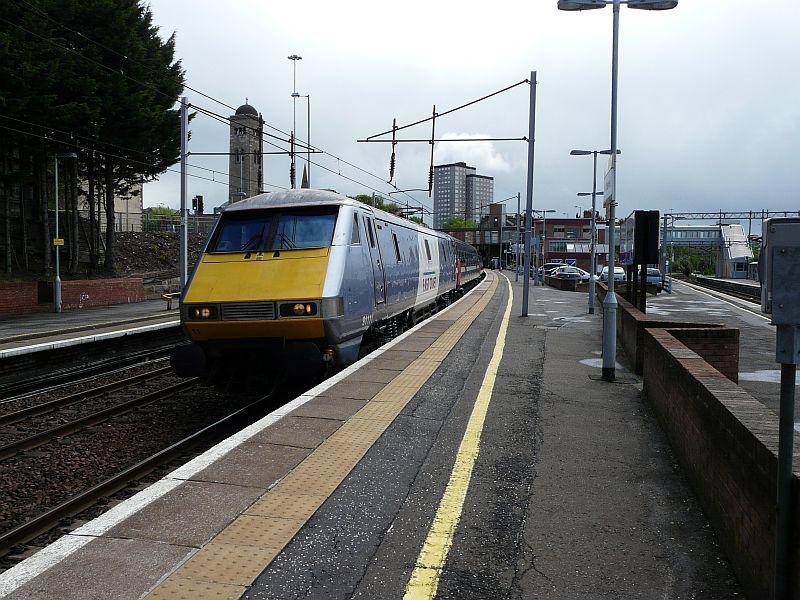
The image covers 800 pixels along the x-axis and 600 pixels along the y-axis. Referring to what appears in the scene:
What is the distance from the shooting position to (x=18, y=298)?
26.7 meters

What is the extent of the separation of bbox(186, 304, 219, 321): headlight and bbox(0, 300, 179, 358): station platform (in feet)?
18.6

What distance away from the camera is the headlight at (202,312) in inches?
357

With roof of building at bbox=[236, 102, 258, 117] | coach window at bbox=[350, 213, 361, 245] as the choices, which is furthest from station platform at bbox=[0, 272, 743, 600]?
roof of building at bbox=[236, 102, 258, 117]

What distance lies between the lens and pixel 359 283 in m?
10.2

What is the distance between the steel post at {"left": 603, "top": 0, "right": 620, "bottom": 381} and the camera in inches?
388

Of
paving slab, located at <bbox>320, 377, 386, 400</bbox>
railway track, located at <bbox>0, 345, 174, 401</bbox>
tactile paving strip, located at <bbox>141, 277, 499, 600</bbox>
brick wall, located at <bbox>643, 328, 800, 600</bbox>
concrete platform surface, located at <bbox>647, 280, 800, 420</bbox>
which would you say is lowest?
railway track, located at <bbox>0, 345, 174, 401</bbox>

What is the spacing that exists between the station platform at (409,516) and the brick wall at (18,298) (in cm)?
2293

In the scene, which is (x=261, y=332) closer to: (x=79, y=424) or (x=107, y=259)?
(x=79, y=424)

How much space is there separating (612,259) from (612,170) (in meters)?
1.50

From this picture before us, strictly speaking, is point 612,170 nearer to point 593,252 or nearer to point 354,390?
point 354,390

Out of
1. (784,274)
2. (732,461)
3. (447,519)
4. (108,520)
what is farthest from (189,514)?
(784,274)

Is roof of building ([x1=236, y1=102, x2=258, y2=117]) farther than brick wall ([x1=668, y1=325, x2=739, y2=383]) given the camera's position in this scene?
Yes

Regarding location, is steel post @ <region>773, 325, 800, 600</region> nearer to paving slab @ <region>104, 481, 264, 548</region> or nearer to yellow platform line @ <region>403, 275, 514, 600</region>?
yellow platform line @ <region>403, 275, 514, 600</region>

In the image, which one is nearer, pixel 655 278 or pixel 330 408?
pixel 330 408
